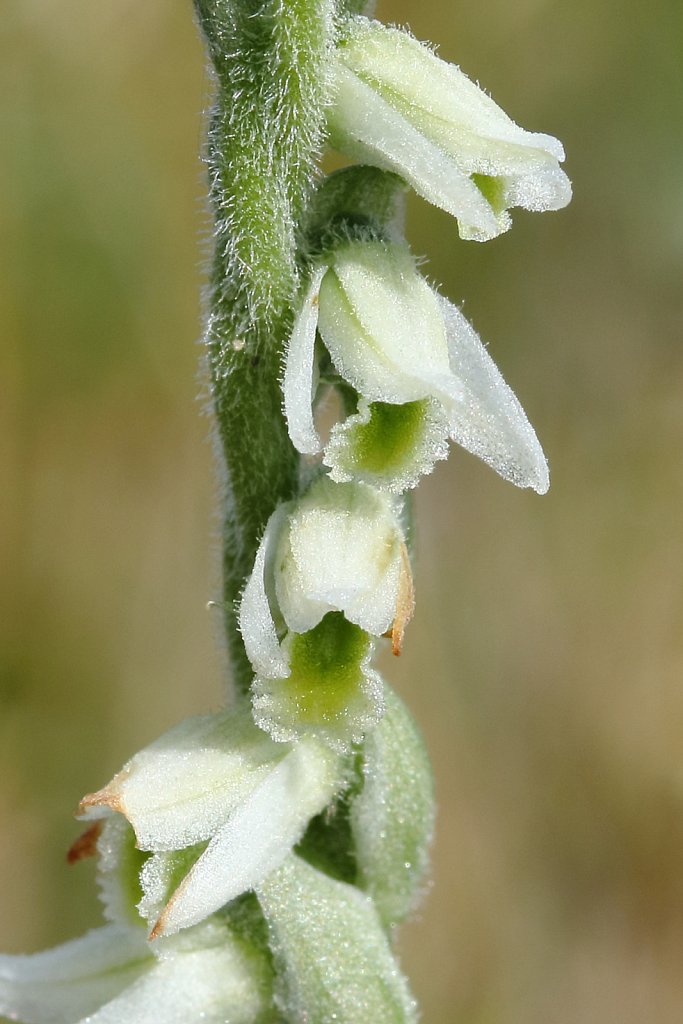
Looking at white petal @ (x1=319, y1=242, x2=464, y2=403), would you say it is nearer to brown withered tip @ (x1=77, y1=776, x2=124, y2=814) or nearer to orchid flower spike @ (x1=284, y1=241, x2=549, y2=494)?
orchid flower spike @ (x1=284, y1=241, x2=549, y2=494)

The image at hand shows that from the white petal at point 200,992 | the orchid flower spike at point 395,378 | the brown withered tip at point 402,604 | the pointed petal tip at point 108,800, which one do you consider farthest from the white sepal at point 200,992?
the orchid flower spike at point 395,378

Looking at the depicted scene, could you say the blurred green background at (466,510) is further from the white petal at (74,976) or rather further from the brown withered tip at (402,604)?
the brown withered tip at (402,604)

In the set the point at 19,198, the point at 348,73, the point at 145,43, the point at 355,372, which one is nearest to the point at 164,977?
the point at 355,372

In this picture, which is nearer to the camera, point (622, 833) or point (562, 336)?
point (622, 833)

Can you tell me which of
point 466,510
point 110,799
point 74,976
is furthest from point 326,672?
point 466,510

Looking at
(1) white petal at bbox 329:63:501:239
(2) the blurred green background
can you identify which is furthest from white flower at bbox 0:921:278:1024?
(2) the blurred green background

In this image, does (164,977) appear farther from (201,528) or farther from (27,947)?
(201,528)

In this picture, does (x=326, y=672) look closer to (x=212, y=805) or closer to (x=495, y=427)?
(x=212, y=805)
